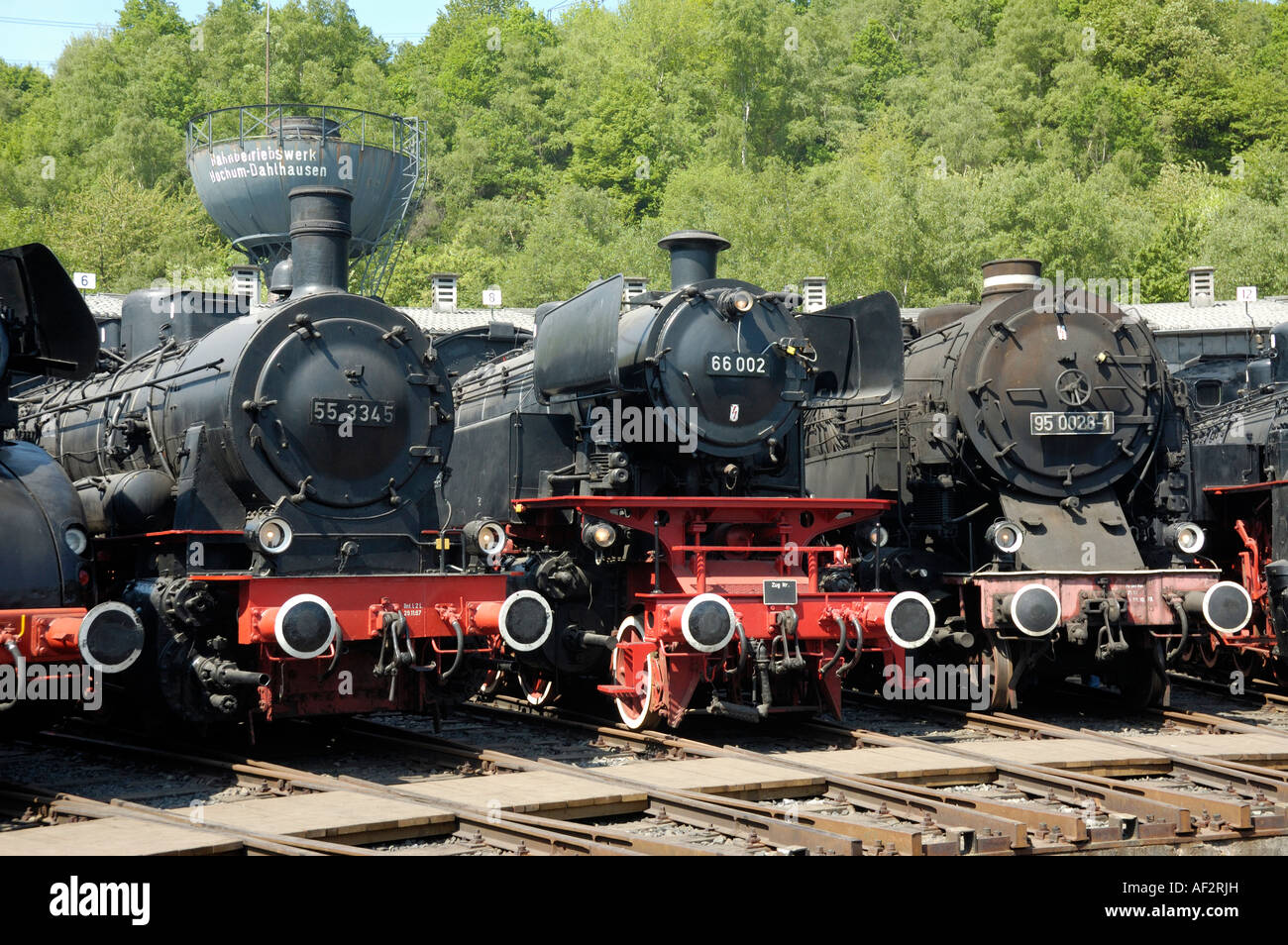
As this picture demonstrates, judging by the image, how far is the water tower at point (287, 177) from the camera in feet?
85.9

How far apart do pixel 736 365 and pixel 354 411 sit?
2.84 m

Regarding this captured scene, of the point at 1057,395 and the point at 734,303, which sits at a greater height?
the point at 734,303

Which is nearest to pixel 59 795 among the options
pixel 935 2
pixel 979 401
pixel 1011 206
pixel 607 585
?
pixel 607 585

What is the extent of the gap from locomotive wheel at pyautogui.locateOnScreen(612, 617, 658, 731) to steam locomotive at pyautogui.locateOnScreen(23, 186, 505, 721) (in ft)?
4.23

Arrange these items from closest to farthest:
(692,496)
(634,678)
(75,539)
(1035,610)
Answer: (75,539), (634,678), (692,496), (1035,610)

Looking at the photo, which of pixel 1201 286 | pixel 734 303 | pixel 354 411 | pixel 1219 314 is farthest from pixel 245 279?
pixel 1201 286

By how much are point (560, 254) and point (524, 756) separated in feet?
→ 104

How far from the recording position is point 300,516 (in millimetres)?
9406

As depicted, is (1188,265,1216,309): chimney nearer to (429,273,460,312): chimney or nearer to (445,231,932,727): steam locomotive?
(429,273,460,312): chimney

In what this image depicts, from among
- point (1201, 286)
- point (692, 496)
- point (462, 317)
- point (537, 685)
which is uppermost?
point (1201, 286)

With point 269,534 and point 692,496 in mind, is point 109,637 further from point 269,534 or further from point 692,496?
point 692,496

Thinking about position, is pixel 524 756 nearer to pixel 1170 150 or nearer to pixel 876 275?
pixel 876 275

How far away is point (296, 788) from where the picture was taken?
8.28m

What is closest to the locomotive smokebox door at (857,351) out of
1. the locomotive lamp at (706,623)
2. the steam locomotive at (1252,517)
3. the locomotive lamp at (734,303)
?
the locomotive lamp at (734,303)
